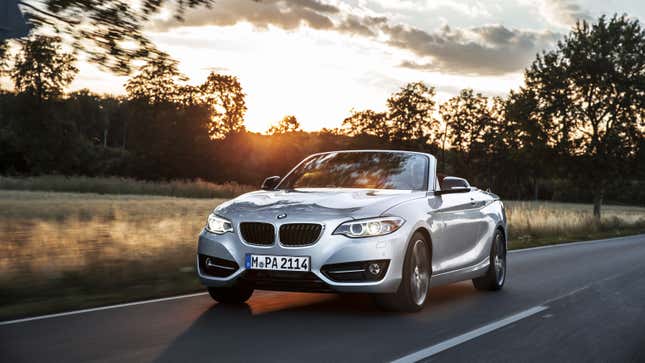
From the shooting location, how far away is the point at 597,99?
1700 inches

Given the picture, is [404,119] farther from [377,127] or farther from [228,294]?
[228,294]

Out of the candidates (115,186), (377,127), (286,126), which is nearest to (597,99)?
(115,186)

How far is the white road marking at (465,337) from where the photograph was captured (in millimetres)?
5742

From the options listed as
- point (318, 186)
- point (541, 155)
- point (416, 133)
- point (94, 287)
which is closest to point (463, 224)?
point (318, 186)

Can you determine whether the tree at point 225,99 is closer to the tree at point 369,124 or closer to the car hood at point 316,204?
the tree at point 369,124

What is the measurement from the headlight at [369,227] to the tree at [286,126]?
322 ft

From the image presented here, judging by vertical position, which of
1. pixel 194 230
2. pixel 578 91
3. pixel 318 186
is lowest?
pixel 194 230

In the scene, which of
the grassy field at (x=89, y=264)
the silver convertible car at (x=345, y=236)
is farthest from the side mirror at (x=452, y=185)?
the grassy field at (x=89, y=264)

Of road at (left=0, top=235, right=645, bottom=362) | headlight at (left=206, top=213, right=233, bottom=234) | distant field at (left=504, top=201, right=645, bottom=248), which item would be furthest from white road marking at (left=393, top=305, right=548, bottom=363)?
distant field at (left=504, top=201, right=645, bottom=248)

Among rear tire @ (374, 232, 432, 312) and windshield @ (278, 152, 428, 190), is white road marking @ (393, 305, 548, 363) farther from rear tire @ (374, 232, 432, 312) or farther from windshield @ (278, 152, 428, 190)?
windshield @ (278, 152, 428, 190)

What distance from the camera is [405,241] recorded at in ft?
24.7

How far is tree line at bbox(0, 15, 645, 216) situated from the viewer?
42156 mm

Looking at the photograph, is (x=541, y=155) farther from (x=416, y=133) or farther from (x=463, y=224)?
(x=416, y=133)

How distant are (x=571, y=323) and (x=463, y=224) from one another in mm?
1915
